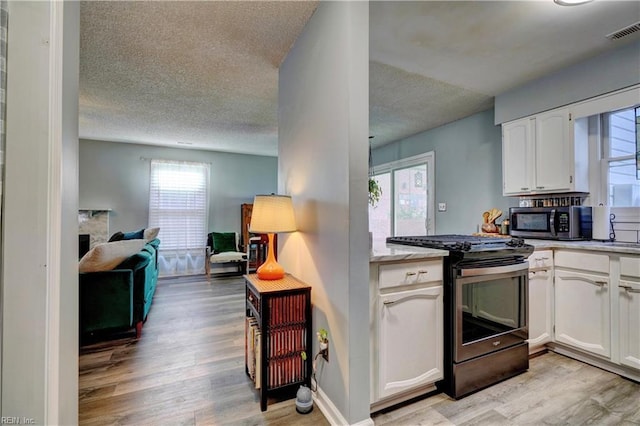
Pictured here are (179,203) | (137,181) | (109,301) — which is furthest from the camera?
(179,203)

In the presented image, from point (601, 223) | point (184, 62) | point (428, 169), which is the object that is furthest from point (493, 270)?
point (184, 62)

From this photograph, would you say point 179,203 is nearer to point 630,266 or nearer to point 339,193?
point 339,193

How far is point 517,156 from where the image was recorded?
9.80ft

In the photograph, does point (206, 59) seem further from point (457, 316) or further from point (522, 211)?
point (522, 211)

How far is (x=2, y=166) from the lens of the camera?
2.96ft

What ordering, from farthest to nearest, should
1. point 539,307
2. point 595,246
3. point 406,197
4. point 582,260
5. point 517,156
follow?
point 406,197 → point 517,156 → point 539,307 → point 582,260 → point 595,246

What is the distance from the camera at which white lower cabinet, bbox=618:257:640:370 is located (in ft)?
6.42

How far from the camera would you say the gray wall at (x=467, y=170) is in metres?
3.50

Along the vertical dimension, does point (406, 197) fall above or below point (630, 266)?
above

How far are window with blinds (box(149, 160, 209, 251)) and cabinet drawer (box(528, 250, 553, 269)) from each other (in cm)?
545

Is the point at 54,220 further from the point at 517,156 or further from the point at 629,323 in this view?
the point at 517,156

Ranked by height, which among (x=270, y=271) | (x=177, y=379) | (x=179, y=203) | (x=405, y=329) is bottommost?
(x=177, y=379)

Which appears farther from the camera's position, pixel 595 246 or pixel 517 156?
pixel 517 156

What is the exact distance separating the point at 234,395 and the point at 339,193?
149 cm
